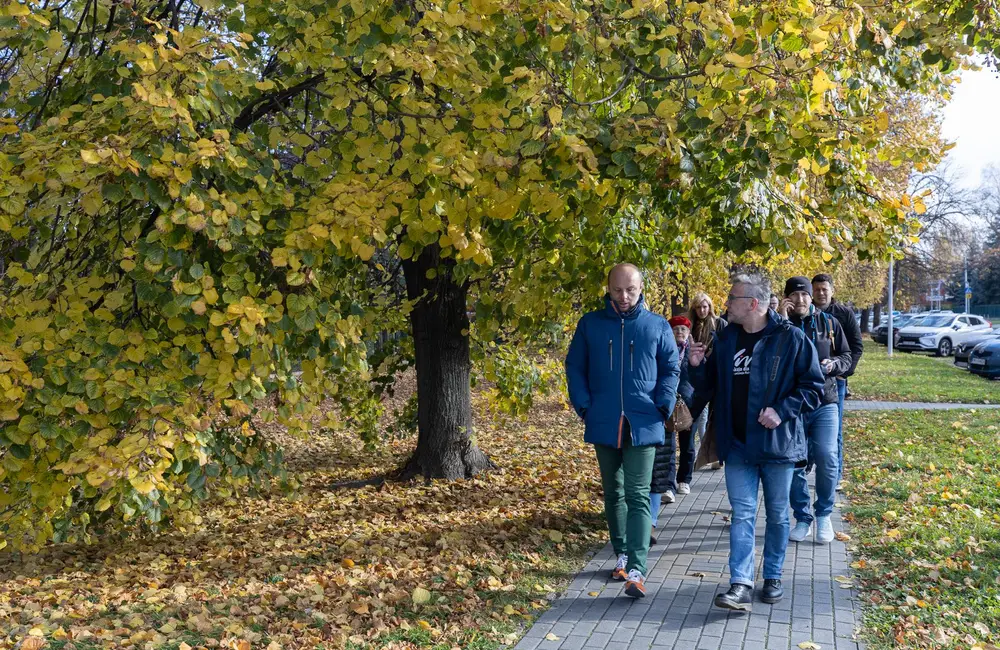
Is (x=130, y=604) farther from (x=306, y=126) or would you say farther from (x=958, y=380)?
(x=958, y=380)

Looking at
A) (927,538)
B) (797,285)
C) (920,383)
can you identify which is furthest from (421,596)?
(920,383)

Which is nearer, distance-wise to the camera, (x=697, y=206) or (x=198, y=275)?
(x=198, y=275)

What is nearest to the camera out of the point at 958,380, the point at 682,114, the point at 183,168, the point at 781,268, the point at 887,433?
the point at 183,168

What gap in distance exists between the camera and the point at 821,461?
618cm

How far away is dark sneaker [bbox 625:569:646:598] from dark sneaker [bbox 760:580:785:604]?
0.66 meters

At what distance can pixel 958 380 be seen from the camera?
2119cm

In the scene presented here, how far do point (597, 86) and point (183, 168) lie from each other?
9.57 feet

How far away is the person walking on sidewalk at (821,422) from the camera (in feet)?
20.2

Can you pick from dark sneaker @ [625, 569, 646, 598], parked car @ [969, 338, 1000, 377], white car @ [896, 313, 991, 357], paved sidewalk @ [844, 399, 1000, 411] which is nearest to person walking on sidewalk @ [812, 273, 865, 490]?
dark sneaker @ [625, 569, 646, 598]

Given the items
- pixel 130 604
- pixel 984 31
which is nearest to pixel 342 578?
pixel 130 604

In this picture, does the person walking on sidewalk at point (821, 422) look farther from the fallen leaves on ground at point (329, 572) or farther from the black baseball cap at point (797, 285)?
the fallen leaves on ground at point (329, 572)

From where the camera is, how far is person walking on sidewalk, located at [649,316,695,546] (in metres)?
5.91

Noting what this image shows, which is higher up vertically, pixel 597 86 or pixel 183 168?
pixel 597 86

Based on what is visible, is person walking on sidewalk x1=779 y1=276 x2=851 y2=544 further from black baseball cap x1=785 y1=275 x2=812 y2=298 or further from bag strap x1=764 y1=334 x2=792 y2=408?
bag strap x1=764 y1=334 x2=792 y2=408
